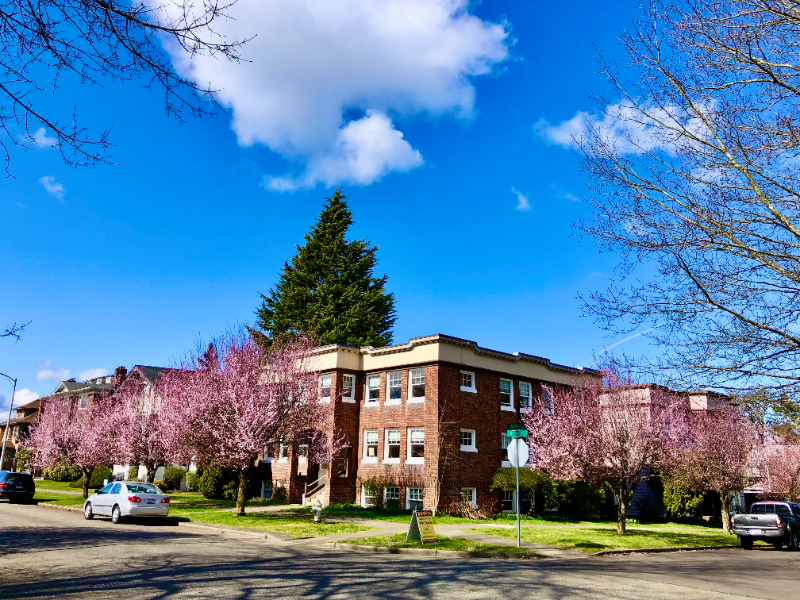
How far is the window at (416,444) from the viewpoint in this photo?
101 ft

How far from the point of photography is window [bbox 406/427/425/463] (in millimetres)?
30656

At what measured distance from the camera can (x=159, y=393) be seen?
3756 centimetres

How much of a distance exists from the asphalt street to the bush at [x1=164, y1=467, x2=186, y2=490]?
26316 millimetres

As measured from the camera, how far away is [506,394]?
33.8 metres

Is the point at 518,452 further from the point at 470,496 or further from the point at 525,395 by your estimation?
the point at 525,395

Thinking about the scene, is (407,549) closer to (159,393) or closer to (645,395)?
(645,395)

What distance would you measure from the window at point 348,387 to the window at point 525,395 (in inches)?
347

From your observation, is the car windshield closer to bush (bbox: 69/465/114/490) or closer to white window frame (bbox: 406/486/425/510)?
white window frame (bbox: 406/486/425/510)

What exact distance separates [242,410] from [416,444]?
928 cm

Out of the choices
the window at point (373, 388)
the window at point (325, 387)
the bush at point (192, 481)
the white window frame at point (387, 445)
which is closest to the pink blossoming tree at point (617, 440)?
the white window frame at point (387, 445)

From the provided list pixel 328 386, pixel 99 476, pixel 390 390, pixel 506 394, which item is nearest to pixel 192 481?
pixel 99 476

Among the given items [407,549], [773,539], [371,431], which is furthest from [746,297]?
[371,431]

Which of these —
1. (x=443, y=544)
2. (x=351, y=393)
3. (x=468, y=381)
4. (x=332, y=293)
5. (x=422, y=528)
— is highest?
(x=332, y=293)

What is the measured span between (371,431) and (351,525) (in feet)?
35.6
